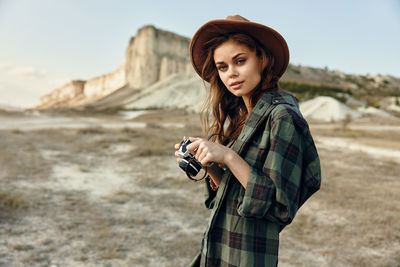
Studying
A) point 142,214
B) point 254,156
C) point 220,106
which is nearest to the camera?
point 254,156

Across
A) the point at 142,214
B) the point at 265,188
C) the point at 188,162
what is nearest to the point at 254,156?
the point at 265,188

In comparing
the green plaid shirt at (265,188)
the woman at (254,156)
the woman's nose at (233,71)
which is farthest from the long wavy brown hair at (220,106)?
the green plaid shirt at (265,188)

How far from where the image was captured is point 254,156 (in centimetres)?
106

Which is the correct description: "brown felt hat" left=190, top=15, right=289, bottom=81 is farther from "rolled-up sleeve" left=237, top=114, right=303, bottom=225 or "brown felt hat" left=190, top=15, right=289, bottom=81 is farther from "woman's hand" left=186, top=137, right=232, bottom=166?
"woman's hand" left=186, top=137, right=232, bottom=166

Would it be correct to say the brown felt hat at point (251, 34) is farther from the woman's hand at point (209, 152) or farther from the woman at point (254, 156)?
the woman's hand at point (209, 152)

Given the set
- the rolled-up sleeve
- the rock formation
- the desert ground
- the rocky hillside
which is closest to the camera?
the rolled-up sleeve

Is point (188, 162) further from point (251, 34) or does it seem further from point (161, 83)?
point (161, 83)

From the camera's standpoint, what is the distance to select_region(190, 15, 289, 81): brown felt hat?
3.66ft

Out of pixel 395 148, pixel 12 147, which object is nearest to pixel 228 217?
pixel 12 147

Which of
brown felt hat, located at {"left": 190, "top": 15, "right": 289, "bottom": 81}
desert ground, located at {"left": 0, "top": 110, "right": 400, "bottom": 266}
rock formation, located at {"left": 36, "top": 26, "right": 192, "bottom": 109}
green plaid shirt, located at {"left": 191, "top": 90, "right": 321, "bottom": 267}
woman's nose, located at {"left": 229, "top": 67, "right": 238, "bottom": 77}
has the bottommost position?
desert ground, located at {"left": 0, "top": 110, "right": 400, "bottom": 266}

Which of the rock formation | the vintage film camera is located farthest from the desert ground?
the rock formation

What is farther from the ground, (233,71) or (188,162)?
(233,71)

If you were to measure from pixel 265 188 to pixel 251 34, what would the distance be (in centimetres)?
65

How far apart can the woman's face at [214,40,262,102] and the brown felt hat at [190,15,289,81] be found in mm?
60
